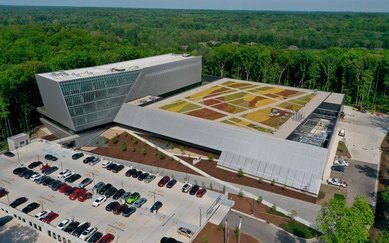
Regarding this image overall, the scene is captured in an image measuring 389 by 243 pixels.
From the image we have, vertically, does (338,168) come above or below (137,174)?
below

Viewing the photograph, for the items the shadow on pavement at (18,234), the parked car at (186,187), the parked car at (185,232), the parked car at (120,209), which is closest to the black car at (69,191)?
Answer: the shadow on pavement at (18,234)

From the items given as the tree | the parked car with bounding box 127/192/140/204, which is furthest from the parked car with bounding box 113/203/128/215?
the tree

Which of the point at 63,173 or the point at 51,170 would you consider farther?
the point at 51,170

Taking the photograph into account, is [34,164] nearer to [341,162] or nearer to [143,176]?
[143,176]

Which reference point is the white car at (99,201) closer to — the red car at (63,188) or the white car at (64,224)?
the white car at (64,224)

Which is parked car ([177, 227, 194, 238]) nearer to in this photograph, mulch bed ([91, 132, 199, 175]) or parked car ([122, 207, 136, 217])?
parked car ([122, 207, 136, 217])

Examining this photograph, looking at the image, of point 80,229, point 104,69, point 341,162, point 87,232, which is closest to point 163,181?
point 87,232
